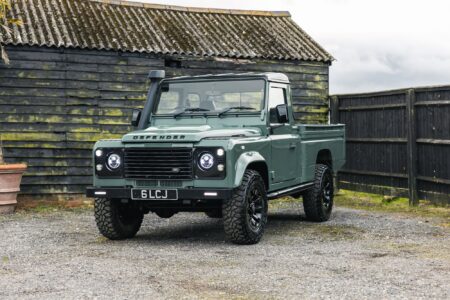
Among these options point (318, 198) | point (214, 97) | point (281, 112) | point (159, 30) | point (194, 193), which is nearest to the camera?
point (194, 193)

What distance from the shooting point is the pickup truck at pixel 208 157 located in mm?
8203

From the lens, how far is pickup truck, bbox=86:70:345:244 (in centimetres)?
820

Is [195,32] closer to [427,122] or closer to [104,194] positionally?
[427,122]

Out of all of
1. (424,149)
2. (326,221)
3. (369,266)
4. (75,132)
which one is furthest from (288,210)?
(369,266)

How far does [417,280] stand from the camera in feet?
21.2

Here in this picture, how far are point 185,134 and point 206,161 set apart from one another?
43 cm

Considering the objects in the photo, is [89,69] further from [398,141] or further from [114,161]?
[398,141]

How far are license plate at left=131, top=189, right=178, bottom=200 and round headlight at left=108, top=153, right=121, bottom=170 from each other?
1.36 feet

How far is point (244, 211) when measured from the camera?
8242 mm

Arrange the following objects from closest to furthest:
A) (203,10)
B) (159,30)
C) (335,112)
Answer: (159,30) < (335,112) < (203,10)

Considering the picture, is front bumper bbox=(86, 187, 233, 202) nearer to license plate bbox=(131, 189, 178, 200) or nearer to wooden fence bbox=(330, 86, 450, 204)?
license plate bbox=(131, 189, 178, 200)

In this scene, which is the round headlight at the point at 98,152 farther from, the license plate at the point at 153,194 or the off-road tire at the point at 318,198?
the off-road tire at the point at 318,198

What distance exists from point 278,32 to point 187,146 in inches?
387

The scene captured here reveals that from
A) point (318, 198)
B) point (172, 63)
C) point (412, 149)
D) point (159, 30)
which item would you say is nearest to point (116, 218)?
point (318, 198)
